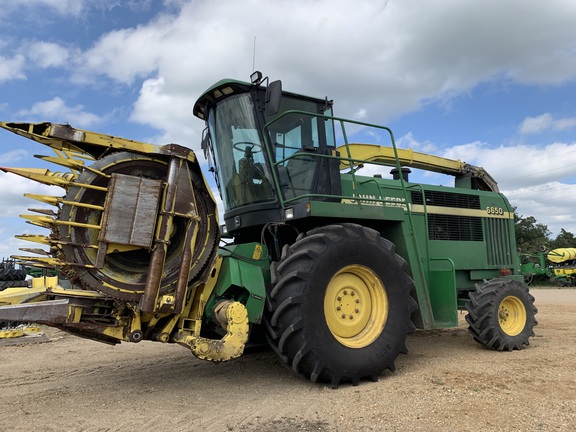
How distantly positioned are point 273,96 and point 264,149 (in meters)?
0.76

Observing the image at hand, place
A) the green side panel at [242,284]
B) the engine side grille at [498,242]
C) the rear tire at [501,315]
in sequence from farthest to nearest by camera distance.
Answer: the engine side grille at [498,242] → the rear tire at [501,315] → the green side panel at [242,284]

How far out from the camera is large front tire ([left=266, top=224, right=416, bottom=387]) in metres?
4.77

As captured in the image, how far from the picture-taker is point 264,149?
5.81 m

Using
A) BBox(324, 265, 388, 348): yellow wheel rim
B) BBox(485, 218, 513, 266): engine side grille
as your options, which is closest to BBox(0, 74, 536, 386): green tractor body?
BBox(324, 265, 388, 348): yellow wheel rim

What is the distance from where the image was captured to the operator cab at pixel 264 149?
5812 millimetres

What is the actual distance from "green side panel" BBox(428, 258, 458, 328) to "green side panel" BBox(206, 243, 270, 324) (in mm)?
2583

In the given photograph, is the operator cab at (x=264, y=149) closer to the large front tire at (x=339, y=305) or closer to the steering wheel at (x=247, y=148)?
the steering wheel at (x=247, y=148)

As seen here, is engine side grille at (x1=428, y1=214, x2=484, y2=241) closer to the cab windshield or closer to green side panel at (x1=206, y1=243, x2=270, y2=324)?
the cab windshield

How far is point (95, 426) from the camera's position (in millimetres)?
3842

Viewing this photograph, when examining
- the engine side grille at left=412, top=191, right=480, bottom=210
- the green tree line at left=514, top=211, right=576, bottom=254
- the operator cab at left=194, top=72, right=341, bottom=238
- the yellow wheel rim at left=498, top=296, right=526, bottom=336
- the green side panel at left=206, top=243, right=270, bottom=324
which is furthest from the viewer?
the green tree line at left=514, top=211, right=576, bottom=254

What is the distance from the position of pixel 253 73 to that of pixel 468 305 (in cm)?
443

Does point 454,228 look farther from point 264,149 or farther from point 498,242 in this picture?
point 264,149

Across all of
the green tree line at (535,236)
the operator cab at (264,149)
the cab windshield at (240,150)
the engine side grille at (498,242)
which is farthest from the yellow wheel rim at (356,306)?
the green tree line at (535,236)

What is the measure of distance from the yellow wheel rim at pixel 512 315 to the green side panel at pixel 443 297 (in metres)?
1.06
